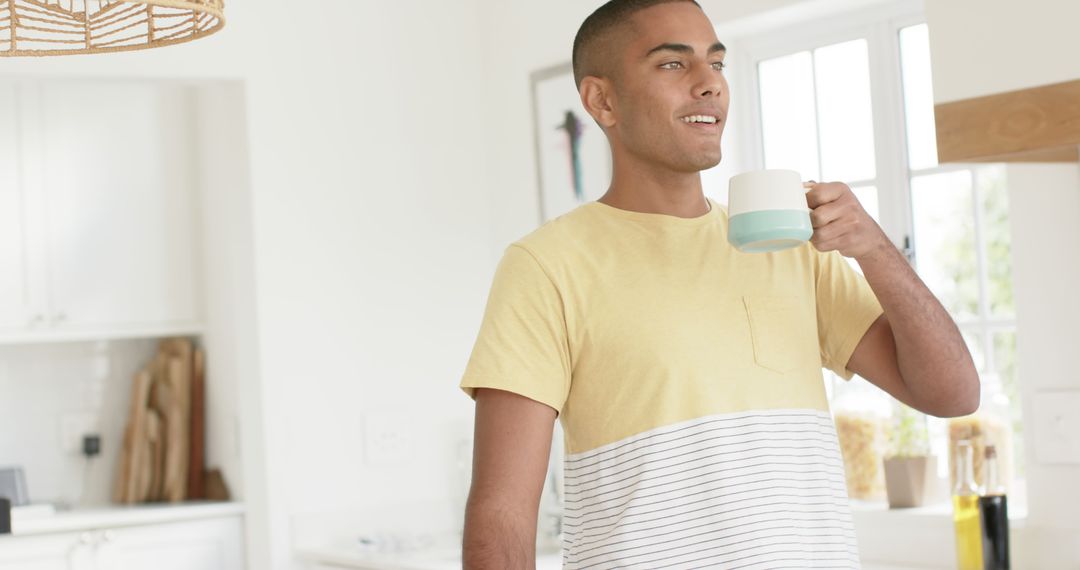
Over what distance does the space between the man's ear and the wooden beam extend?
824 mm

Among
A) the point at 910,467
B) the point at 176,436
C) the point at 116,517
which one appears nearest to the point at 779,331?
the point at 910,467

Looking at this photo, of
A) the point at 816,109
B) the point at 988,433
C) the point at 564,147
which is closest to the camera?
the point at 988,433

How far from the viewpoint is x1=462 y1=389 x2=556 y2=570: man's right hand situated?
134cm

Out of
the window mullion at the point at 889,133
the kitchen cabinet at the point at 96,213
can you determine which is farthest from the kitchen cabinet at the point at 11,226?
the window mullion at the point at 889,133

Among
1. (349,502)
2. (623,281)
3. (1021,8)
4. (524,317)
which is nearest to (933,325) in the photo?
(623,281)

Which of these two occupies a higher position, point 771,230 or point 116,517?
point 771,230

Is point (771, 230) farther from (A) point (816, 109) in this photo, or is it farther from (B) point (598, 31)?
(A) point (816, 109)

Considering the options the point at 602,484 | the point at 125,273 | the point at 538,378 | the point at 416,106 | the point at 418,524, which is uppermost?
the point at 416,106

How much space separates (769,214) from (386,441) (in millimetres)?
2601

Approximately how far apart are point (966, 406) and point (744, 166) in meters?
1.93

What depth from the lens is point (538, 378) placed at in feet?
4.58

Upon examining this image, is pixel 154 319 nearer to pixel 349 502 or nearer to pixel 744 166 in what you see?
pixel 349 502

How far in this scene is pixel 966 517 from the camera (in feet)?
8.36

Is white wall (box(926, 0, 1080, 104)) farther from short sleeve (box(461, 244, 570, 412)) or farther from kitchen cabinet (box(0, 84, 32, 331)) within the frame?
kitchen cabinet (box(0, 84, 32, 331))
